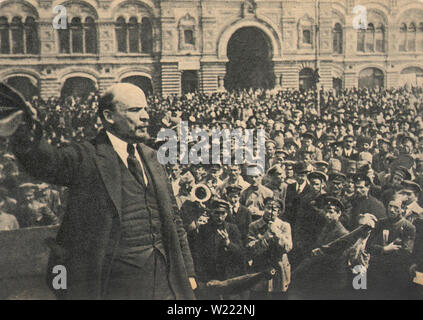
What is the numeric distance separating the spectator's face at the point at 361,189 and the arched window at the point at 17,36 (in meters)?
4.43

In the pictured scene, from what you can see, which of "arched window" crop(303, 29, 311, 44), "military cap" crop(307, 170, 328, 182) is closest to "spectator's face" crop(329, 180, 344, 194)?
"military cap" crop(307, 170, 328, 182)

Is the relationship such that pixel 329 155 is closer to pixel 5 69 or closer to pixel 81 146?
pixel 81 146

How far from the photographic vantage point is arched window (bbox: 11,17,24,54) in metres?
5.46

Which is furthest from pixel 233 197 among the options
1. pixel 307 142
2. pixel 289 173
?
pixel 307 142

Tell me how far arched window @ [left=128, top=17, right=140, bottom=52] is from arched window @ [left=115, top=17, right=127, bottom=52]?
8cm

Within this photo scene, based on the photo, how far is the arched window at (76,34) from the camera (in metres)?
5.57

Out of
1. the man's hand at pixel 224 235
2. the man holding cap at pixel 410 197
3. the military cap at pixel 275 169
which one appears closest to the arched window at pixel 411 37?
the man holding cap at pixel 410 197

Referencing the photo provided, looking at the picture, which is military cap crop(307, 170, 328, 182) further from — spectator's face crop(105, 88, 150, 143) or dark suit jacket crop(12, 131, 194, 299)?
spectator's face crop(105, 88, 150, 143)

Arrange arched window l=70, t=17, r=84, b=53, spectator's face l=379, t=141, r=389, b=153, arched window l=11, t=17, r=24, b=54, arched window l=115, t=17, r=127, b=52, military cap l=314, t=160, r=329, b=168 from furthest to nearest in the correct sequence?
1. spectator's face l=379, t=141, r=389, b=153
2. military cap l=314, t=160, r=329, b=168
3. arched window l=115, t=17, r=127, b=52
4. arched window l=70, t=17, r=84, b=53
5. arched window l=11, t=17, r=24, b=54

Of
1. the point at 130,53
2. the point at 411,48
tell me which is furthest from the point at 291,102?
the point at 130,53

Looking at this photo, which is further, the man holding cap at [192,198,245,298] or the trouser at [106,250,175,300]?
the man holding cap at [192,198,245,298]

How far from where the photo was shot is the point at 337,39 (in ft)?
20.7

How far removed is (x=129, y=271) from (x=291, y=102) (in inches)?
148

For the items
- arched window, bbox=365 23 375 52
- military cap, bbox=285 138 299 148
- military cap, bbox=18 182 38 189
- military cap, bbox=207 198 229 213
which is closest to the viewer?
military cap, bbox=207 198 229 213
